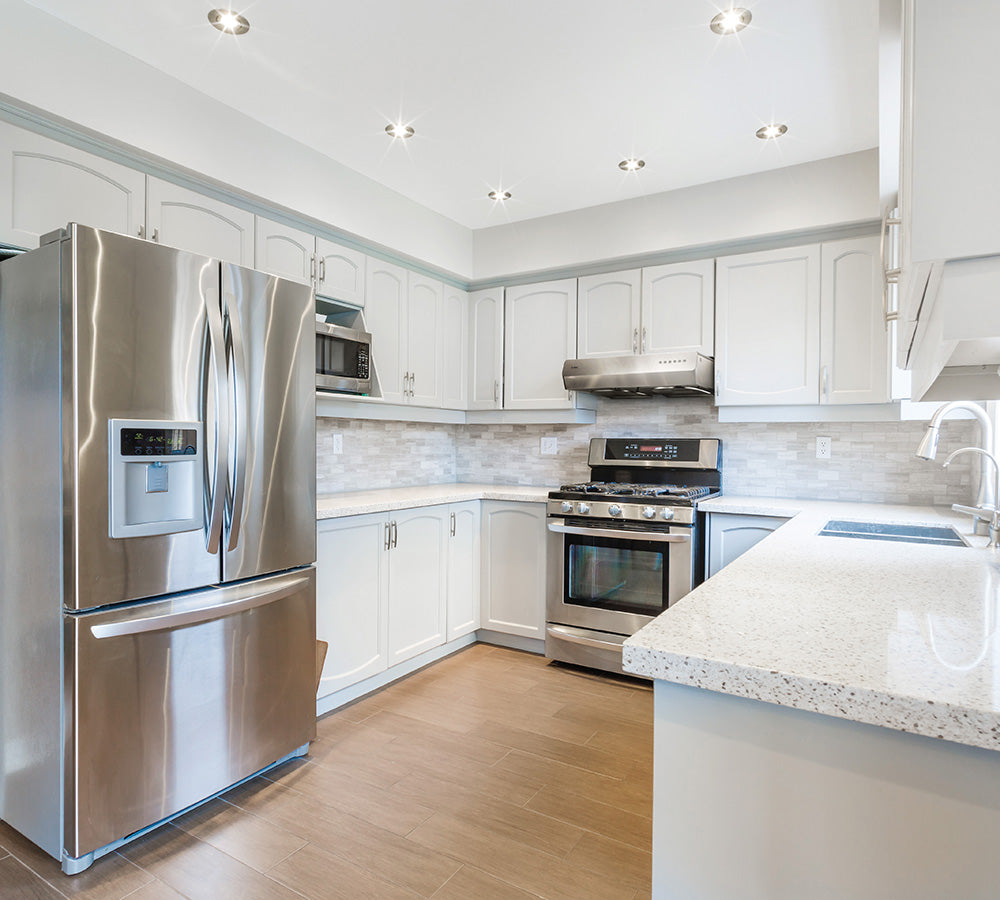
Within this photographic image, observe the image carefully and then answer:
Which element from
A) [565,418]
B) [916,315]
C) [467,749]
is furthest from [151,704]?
[565,418]

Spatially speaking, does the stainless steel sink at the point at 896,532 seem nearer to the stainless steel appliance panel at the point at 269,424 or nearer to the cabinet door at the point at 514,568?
the cabinet door at the point at 514,568

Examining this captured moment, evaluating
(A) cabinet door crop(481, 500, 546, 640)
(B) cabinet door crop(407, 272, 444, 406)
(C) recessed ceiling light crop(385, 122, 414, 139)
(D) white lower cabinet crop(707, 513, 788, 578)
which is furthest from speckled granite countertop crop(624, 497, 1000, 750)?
(B) cabinet door crop(407, 272, 444, 406)

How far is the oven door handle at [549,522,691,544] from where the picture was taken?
302 centimetres

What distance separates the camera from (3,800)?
74.5 inches

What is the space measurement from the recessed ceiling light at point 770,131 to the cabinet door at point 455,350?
194cm

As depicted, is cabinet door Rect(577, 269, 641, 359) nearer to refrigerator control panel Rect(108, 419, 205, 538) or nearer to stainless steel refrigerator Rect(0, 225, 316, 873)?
stainless steel refrigerator Rect(0, 225, 316, 873)

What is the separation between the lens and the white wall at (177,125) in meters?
1.95

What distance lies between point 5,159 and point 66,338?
74 centimetres

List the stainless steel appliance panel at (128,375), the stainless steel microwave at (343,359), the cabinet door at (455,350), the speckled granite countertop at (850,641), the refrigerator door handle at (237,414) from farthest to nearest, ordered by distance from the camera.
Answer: the cabinet door at (455,350) < the stainless steel microwave at (343,359) < the refrigerator door handle at (237,414) < the stainless steel appliance panel at (128,375) < the speckled granite countertop at (850,641)

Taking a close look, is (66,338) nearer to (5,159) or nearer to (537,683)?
(5,159)

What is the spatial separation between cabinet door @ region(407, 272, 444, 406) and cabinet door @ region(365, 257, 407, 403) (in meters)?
0.08

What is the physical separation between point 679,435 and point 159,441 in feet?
9.00

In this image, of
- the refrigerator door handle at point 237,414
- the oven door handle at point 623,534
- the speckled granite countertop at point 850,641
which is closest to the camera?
the speckled granite countertop at point 850,641

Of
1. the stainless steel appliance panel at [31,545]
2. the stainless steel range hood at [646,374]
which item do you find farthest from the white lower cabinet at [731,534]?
the stainless steel appliance panel at [31,545]
